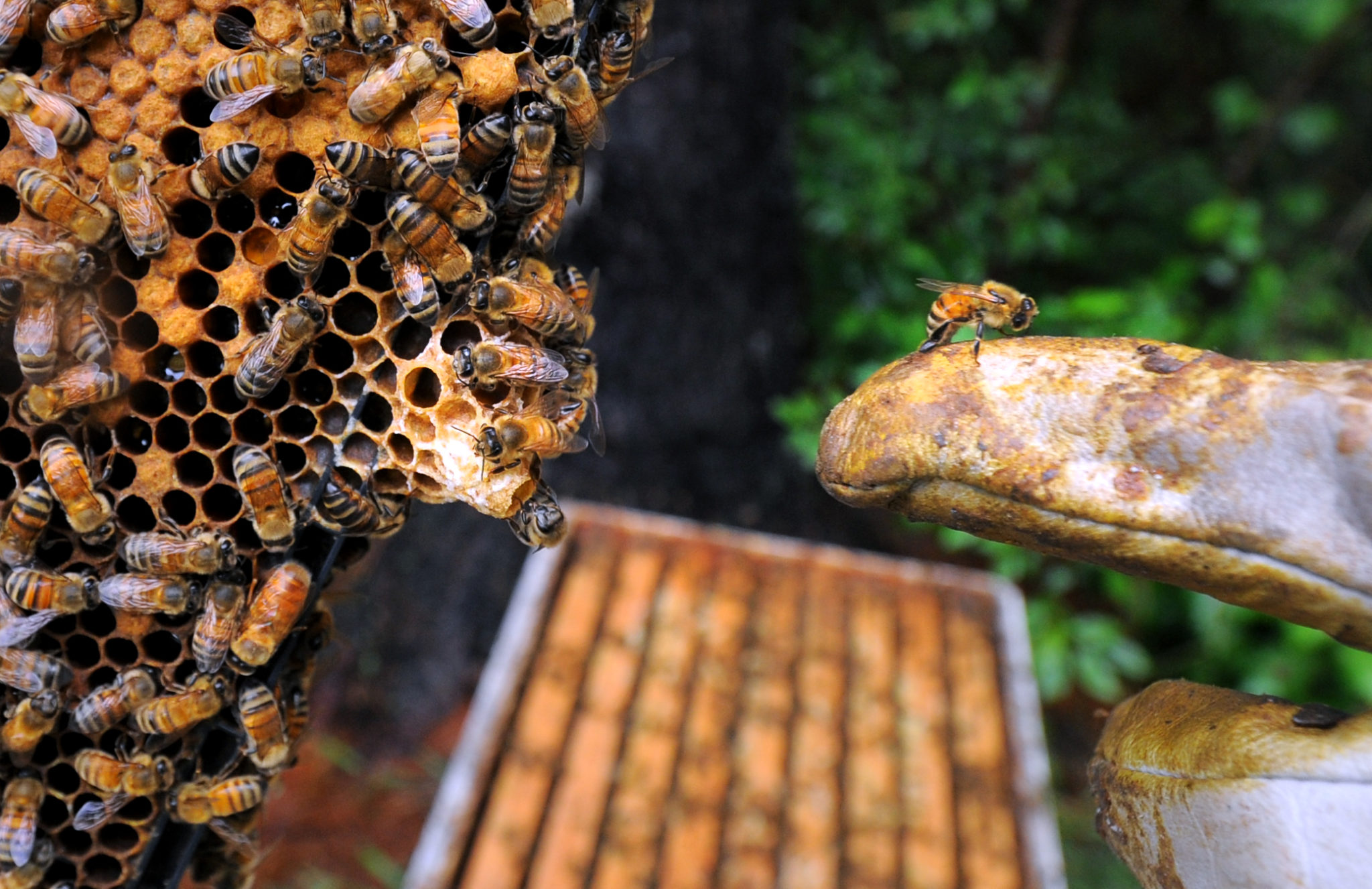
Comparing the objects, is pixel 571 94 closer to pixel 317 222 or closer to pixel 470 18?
pixel 470 18

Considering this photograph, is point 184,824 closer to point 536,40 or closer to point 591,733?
point 591,733

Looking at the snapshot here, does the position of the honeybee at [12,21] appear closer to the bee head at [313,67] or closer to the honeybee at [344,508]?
the bee head at [313,67]

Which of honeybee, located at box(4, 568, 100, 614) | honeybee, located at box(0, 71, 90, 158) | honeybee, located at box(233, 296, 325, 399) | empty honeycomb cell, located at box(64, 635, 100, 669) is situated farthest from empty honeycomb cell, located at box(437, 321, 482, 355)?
empty honeycomb cell, located at box(64, 635, 100, 669)

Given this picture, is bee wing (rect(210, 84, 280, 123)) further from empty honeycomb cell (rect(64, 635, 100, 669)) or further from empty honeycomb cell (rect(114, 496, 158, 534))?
empty honeycomb cell (rect(64, 635, 100, 669))

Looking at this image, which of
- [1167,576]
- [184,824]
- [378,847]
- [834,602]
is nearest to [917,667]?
[834,602]

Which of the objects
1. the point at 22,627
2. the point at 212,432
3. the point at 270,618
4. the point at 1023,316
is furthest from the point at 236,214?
the point at 1023,316

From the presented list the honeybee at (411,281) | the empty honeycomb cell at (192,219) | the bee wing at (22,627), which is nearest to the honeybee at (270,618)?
the bee wing at (22,627)
